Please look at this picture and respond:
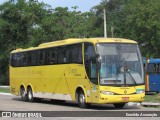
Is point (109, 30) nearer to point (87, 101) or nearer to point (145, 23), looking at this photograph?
point (145, 23)

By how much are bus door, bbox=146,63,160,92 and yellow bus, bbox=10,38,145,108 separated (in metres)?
9.30

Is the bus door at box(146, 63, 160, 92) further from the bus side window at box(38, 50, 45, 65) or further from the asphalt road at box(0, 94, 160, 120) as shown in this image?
the asphalt road at box(0, 94, 160, 120)

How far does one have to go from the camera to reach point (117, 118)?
1683 cm

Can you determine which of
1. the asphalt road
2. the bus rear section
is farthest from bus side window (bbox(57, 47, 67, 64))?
the bus rear section

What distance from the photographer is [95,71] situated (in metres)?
21.4

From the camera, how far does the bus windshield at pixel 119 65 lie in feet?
69.5

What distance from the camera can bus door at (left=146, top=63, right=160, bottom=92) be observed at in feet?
108

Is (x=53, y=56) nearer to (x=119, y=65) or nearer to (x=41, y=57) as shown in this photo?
(x=41, y=57)

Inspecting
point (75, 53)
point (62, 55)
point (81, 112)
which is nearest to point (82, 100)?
point (81, 112)

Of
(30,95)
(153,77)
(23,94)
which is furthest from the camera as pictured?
(153,77)

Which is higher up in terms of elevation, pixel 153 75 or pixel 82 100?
pixel 153 75

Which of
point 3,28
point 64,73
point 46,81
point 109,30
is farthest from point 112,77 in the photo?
point 109,30

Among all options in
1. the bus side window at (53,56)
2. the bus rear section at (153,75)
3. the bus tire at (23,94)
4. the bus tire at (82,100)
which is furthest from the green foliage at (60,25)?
the bus tire at (82,100)

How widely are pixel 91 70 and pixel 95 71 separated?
0.37 meters
